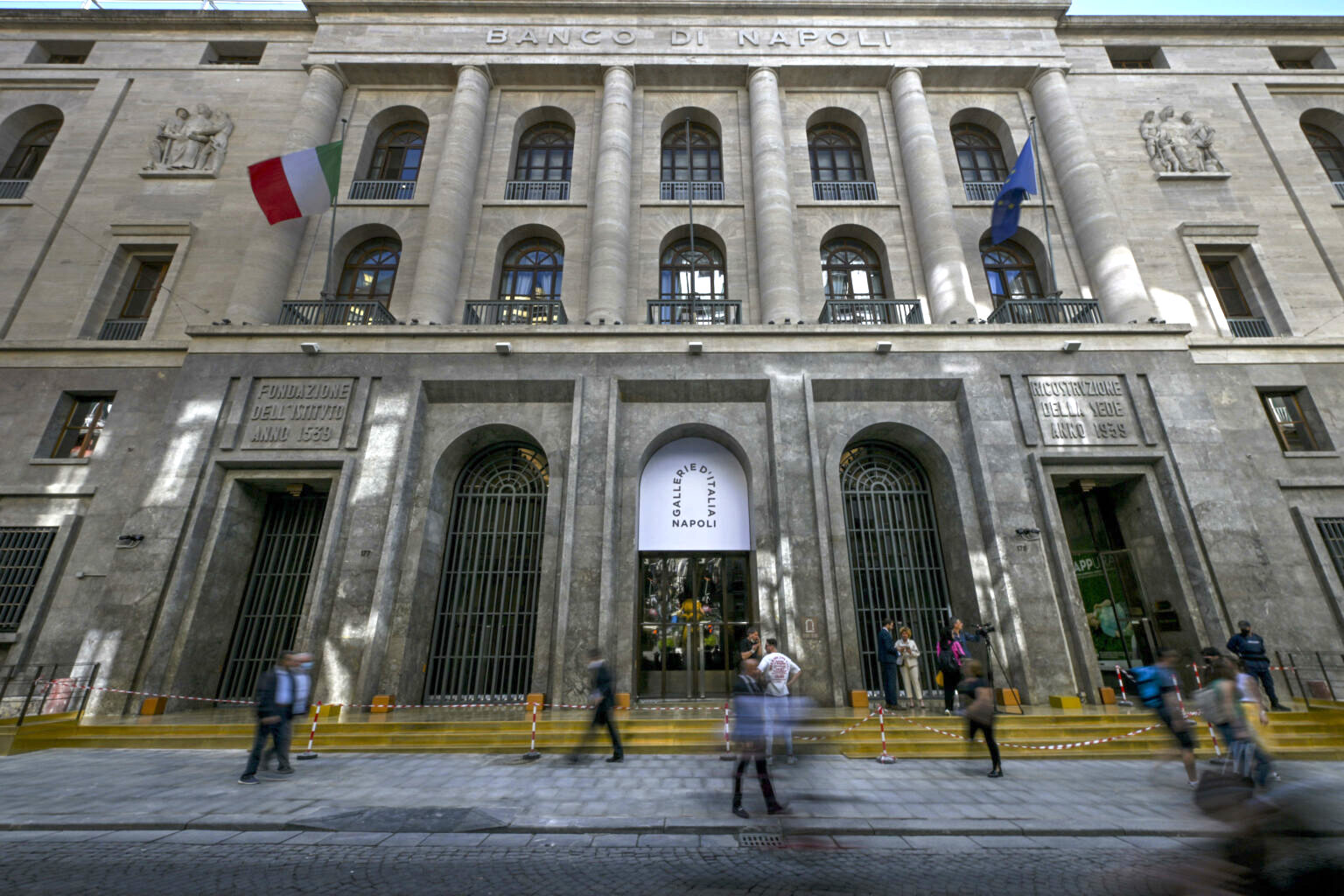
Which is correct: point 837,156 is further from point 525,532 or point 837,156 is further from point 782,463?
point 525,532

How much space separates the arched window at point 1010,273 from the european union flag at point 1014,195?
69.2 inches

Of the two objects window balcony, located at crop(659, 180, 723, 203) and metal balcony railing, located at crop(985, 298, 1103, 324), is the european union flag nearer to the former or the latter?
metal balcony railing, located at crop(985, 298, 1103, 324)

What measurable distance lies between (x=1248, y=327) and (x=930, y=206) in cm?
975

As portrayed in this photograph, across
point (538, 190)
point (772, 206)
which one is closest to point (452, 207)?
point (538, 190)

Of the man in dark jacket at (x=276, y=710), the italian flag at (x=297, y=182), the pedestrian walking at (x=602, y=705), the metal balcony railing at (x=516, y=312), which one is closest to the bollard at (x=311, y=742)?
the man in dark jacket at (x=276, y=710)

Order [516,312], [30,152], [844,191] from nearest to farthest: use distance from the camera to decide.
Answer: [516,312] < [844,191] < [30,152]

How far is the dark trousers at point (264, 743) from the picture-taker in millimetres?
8023

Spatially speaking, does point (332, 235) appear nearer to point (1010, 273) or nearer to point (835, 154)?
point (835, 154)

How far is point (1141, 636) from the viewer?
1395 centimetres

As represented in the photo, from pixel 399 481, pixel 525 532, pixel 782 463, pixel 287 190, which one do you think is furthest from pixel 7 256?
pixel 782 463

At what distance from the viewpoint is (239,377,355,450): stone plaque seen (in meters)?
14.0

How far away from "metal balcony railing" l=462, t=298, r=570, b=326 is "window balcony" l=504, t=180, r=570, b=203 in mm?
3844

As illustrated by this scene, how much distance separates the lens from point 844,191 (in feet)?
60.2

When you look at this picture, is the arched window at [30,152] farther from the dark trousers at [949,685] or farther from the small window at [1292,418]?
the small window at [1292,418]
